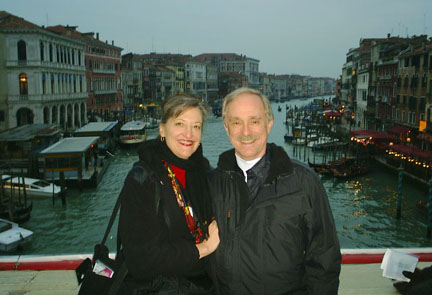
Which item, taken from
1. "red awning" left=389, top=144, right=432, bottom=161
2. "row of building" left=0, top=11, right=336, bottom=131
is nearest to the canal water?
"red awning" left=389, top=144, right=432, bottom=161

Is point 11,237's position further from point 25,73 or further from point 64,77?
point 64,77

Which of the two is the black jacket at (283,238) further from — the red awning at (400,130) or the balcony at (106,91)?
the balcony at (106,91)

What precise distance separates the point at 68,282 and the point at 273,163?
158 cm

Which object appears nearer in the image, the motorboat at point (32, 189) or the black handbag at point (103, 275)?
the black handbag at point (103, 275)

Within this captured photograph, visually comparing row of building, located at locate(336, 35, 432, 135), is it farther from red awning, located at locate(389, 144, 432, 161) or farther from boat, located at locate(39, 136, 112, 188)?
boat, located at locate(39, 136, 112, 188)

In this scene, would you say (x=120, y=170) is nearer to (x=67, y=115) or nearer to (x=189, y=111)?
(x=67, y=115)

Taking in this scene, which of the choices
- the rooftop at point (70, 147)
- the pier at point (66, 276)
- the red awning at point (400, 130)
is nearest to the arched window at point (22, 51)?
the rooftop at point (70, 147)

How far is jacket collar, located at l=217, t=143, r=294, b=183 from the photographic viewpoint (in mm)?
1406

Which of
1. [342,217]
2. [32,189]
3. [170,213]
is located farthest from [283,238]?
[32,189]

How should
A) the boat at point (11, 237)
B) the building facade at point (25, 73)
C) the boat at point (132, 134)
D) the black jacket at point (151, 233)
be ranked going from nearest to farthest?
the black jacket at point (151, 233) < the boat at point (11, 237) < the building facade at point (25, 73) < the boat at point (132, 134)

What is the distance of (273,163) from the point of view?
143cm

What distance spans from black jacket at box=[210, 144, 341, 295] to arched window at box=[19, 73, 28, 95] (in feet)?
69.5

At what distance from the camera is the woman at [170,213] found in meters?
1.29

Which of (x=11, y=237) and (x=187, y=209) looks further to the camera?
(x=11, y=237)
